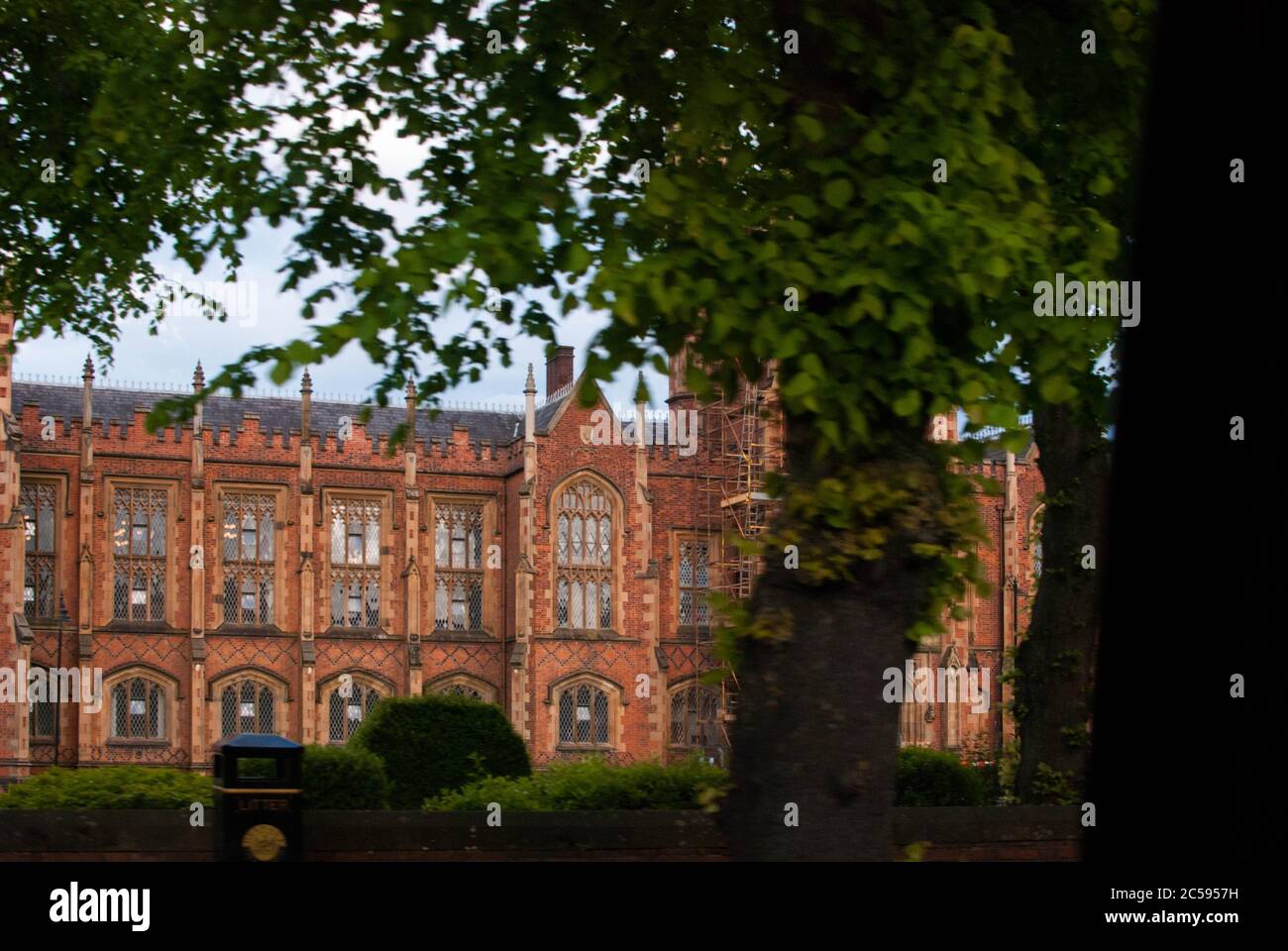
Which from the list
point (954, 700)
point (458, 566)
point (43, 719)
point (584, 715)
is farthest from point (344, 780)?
point (954, 700)

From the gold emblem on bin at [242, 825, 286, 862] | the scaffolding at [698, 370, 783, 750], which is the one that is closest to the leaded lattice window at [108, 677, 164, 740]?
the scaffolding at [698, 370, 783, 750]

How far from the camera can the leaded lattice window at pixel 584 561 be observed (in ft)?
131

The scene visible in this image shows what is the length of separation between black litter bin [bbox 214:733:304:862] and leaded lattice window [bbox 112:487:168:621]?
2883cm

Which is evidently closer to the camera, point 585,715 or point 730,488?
point 585,715

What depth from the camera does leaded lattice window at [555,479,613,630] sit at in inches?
1570

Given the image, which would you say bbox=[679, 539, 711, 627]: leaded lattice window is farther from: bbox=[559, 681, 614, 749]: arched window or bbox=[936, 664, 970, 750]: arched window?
bbox=[936, 664, 970, 750]: arched window

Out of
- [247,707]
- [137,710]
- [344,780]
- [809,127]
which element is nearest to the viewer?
[809,127]

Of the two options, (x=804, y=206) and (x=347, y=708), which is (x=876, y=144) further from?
(x=347, y=708)

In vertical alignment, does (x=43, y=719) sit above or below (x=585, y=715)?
above

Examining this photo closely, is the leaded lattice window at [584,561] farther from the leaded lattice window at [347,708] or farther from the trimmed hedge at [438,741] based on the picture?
the trimmed hedge at [438,741]

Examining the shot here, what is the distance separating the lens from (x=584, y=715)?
38.9 meters

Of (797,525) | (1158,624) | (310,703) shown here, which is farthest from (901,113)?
(310,703)

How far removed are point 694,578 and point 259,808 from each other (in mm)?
31623

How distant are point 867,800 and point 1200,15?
3.47m
